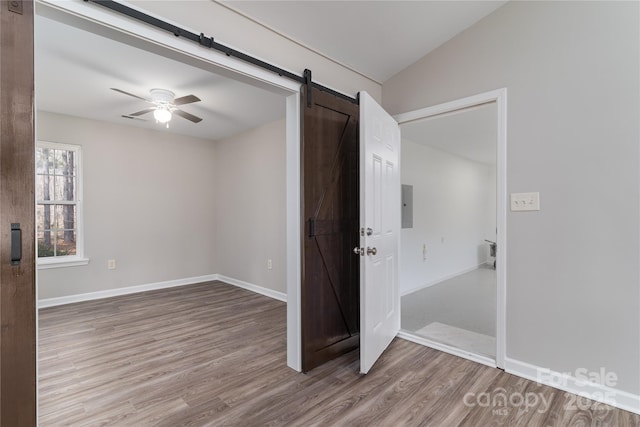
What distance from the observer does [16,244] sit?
129 centimetres

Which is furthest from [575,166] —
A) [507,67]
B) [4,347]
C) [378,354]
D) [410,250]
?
[4,347]

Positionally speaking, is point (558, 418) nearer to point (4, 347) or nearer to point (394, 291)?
point (394, 291)

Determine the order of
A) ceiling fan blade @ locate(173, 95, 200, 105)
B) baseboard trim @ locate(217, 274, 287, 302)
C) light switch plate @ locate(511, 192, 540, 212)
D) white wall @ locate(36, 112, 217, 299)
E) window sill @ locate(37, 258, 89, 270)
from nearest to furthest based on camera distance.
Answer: light switch plate @ locate(511, 192, 540, 212) → ceiling fan blade @ locate(173, 95, 200, 105) → window sill @ locate(37, 258, 89, 270) → white wall @ locate(36, 112, 217, 299) → baseboard trim @ locate(217, 274, 287, 302)

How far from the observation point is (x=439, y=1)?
2156 millimetres

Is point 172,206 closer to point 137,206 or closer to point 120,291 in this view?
point 137,206

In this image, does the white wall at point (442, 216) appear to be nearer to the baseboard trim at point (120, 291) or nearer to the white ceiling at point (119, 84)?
the white ceiling at point (119, 84)

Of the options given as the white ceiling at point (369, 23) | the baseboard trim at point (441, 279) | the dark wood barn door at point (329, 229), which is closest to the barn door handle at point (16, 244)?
the dark wood barn door at point (329, 229)

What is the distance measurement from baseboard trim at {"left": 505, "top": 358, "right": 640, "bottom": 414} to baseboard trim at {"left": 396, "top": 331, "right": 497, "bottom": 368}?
5.7 inches

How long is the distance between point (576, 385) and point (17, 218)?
330 cm

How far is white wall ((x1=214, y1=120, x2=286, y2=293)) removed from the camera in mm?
4277

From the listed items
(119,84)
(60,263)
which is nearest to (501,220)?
(119,84)

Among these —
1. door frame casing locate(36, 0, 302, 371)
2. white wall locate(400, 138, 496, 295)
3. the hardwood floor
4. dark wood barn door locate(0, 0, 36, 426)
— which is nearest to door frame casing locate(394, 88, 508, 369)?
the hardwood floor

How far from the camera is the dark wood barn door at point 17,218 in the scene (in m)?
1.26

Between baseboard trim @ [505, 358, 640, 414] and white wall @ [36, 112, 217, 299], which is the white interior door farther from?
white wall @ [36, 112, 217, 299]
